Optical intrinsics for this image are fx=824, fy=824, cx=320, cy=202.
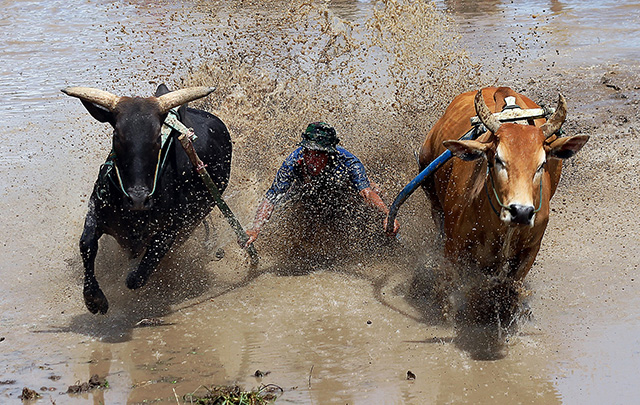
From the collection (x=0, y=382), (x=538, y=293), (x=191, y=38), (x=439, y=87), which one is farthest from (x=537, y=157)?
(x=191, y=38)

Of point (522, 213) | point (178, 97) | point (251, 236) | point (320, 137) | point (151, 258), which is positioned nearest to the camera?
point (522, 213)

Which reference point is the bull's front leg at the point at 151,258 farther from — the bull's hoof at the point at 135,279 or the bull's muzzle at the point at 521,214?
the bull's muzzle at the point at 521,214

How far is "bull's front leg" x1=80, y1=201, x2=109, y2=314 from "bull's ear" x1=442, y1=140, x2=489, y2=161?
2.47m

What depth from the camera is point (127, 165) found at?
5.20 metres

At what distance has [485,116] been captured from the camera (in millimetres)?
4766

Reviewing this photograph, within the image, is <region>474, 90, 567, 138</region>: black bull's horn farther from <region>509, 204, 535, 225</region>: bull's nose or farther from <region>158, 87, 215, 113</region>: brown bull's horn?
<region>158, 87, 215, 113</region>: brown bull's horn

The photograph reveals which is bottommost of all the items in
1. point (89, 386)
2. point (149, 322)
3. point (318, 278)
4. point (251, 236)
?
point (318, 278)

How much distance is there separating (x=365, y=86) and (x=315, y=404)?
263 inches

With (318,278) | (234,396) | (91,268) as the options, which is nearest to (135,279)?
(91,268)

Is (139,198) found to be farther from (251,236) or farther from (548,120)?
(548,120)

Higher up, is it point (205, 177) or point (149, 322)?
point (205, 177)

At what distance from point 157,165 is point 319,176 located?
60.8 inches

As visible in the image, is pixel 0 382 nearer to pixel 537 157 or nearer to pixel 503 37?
pixel 537 157

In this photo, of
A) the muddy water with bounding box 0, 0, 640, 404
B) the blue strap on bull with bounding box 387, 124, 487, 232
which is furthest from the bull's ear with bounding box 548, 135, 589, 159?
the muddy water with bounding box 0, 0, 640, 404
